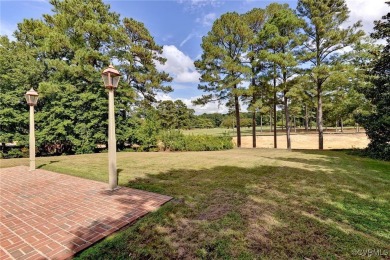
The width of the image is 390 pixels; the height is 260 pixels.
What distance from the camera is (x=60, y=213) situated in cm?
360

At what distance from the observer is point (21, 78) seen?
44.8 feet

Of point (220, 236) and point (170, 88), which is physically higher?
point (170, 88)

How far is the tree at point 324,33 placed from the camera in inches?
556

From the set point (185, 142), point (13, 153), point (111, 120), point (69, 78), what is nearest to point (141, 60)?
point (69, 78)

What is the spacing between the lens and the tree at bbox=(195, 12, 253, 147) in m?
16.2

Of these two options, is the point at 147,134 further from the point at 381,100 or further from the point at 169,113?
the point at 169,113

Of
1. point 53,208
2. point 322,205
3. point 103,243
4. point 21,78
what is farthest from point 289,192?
point 21,78

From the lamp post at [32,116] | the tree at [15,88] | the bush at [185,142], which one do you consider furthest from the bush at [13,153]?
the bush at [185,142]

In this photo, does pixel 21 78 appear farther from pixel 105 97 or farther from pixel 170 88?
pixel 170 88

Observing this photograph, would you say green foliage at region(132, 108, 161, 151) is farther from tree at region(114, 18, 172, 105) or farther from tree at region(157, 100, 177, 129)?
tree at region(157, 100, 177, 129)

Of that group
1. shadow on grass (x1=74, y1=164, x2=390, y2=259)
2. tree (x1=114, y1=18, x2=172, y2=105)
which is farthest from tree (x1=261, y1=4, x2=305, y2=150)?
shadow on grass (x1=74, y1=164, x2=390, y2=259)

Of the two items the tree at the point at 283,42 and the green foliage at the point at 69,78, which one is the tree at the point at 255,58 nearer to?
the tree at the point at 283,42

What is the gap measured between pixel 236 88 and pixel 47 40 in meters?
14.1

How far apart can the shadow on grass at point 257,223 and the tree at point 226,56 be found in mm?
12825
